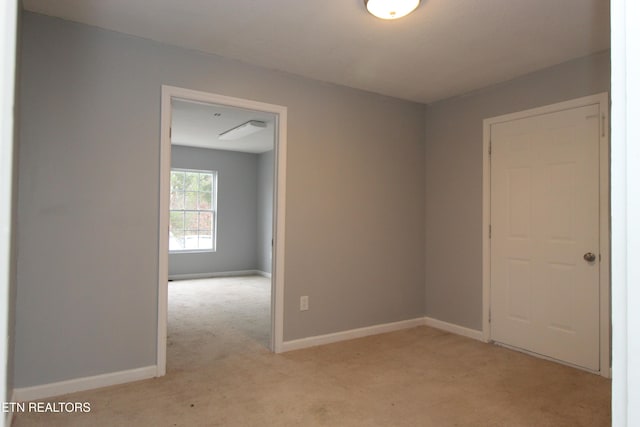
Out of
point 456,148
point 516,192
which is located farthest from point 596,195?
point 456,148

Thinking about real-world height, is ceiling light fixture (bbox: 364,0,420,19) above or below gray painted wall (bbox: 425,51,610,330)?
above

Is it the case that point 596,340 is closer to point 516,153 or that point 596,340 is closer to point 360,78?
point 516,153

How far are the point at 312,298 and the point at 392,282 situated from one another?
98 centimetres

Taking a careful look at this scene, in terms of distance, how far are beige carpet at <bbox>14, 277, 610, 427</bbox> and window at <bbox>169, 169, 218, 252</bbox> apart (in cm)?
385

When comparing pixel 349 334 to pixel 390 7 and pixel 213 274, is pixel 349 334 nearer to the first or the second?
pixel 390 7

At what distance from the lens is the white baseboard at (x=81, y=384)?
2.44m

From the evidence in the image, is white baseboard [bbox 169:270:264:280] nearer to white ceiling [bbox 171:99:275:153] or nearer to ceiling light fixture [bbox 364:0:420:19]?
white ceiling [bbox 171:99:275:153]

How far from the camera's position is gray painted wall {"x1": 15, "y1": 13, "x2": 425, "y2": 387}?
250 cm

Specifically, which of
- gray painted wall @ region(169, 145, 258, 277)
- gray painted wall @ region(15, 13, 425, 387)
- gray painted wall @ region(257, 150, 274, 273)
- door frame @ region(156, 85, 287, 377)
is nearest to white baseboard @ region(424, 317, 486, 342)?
gray painted wall @ region(15, 13, 425, 387)

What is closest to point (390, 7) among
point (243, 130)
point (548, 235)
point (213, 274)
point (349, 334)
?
point (548, 235)

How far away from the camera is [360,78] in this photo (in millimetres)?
3596

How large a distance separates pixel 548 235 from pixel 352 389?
2064 millimetres

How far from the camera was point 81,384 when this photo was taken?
8.52 ft

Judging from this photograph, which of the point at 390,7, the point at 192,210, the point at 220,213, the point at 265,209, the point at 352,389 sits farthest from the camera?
the point at 265,209
